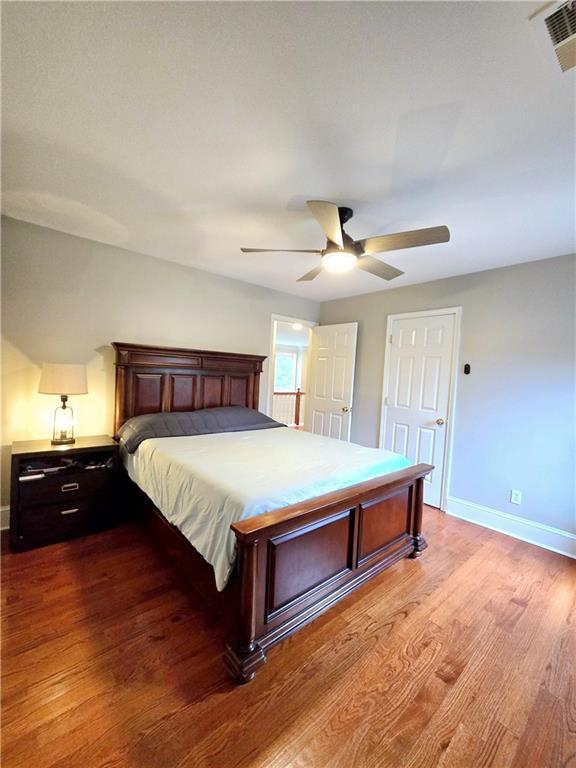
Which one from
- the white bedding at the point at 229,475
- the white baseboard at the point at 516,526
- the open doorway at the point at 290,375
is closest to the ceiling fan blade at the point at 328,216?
the white bedding at the point at 229,475

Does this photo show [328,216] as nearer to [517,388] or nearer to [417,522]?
[417,522]

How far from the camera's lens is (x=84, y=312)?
2.87 metres

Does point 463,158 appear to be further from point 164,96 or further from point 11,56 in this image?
point 11,56

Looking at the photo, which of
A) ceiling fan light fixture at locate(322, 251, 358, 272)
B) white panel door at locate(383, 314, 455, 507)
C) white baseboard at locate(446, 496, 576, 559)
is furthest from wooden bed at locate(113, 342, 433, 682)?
ceiling fan light fixture at locate(322, 251, 358, 272)

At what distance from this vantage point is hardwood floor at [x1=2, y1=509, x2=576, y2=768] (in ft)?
3.90

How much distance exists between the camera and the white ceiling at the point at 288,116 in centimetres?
103

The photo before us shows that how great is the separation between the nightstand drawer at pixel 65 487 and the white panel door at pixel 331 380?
2842 millimetres

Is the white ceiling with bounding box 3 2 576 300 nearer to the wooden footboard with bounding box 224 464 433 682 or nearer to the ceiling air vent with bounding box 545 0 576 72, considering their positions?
the ceiling air vent with bounding box 545 0 576 72

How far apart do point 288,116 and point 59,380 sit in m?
2.39

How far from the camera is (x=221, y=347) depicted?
12.4ft

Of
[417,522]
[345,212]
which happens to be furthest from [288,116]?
[417,522]

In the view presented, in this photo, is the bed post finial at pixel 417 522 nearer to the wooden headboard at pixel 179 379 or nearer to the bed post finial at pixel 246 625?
the bed post finial at pixel 246 625

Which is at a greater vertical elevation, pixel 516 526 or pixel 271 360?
pixel 271 360

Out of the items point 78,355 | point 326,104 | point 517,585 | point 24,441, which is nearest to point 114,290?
point 78,355
